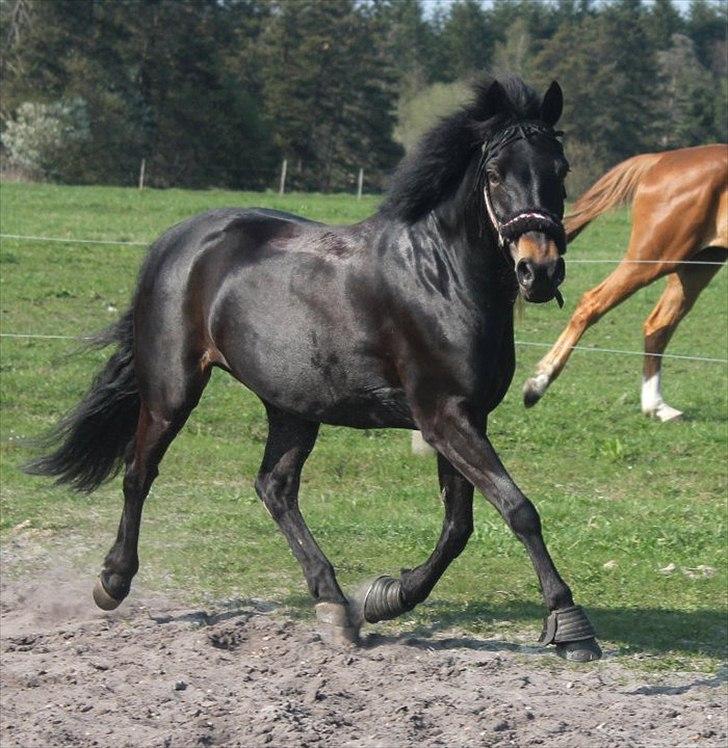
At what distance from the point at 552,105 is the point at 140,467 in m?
2.60

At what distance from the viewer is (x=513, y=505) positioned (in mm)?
4965

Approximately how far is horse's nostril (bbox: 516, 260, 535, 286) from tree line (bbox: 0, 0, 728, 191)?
36.2 meters

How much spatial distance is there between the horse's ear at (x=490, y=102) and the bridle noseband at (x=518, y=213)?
0.12 m

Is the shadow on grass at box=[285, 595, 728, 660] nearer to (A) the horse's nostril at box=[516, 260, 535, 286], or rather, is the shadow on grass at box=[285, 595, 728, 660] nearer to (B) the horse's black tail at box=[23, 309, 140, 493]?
(B) the horse's black tail at box=[23, 309, 140, 493]

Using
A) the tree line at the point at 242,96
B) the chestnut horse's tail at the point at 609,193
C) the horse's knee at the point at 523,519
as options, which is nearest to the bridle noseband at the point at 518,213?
the horse's knee at the point at 523,519

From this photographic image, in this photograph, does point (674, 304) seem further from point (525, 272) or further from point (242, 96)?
point (242, 96)

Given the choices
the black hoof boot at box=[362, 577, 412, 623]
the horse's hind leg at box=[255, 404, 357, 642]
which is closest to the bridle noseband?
the black hoof boot at box=[362, 577, 412, 623]

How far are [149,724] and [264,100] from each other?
52107 mm

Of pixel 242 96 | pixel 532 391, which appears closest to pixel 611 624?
pixel 532 391

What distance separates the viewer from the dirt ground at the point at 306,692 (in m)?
4.73

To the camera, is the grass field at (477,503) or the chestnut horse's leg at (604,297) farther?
the chestnut horse's leg at (604,297)

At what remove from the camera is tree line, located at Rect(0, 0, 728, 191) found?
46719 millimetres

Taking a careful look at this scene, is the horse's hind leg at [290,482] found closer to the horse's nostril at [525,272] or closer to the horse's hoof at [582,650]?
the horse's hoof at [582,650]

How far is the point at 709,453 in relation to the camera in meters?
10.2
